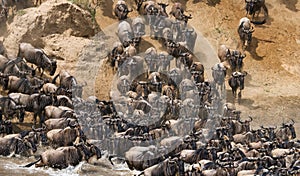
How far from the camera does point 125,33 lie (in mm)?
39562

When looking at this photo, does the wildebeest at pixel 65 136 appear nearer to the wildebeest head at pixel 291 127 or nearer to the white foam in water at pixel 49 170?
the white foam in water at pixel 49 170

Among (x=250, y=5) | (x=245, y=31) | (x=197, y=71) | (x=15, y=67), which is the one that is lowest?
(x=197, y=71)

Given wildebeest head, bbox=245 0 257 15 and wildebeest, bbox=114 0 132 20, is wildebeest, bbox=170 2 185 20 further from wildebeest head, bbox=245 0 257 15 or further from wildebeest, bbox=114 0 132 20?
wildebeest head, bbox=245 0 257 15

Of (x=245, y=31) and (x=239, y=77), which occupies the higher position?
(x=245, y=31)

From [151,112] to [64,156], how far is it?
6.50m

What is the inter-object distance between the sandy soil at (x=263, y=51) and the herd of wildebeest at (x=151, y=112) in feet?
2.91

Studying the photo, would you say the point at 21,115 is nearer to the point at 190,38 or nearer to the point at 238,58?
the point at 190,38

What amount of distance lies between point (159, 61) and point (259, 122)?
6.06m

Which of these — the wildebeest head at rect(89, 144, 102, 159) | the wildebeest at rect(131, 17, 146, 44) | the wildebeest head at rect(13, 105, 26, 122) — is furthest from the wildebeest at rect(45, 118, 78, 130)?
the wildebeest at rect(131, 17, 146, 44)

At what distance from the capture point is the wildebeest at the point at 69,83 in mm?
34531

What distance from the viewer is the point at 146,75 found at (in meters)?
37.4

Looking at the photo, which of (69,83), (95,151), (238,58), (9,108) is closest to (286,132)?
(238,58)

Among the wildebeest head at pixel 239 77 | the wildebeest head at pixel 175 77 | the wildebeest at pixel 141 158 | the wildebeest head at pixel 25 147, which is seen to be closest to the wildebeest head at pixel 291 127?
the wildebeest head at pixel 239 77

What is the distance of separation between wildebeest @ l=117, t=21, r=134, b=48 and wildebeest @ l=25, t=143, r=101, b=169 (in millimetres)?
11546
